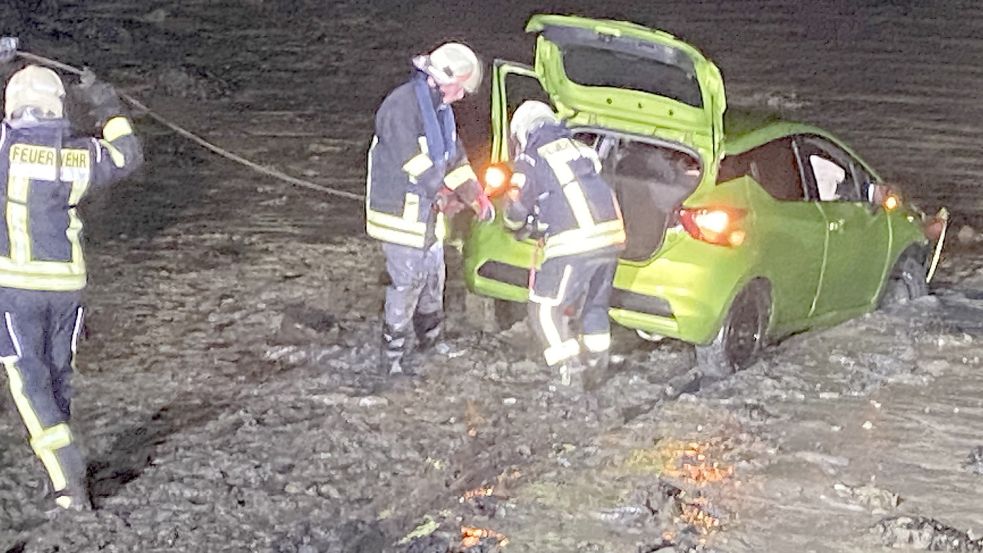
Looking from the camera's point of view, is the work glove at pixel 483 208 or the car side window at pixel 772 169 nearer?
the work glove at pixel 483 208

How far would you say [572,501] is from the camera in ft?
20.9

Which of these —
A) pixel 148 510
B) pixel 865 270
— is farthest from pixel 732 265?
pixel 148 510

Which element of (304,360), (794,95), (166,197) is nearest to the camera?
(304,360)

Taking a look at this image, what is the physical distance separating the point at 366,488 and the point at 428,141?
1.84m

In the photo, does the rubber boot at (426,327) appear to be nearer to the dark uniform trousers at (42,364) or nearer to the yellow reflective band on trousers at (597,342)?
the yellow reflective band on trousers at (597,342)

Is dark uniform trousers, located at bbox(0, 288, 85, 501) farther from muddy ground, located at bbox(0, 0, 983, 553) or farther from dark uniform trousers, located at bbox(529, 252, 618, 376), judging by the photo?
dark uniform trousers, located at bbox(529, 252, 618, 376)

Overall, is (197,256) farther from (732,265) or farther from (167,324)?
(732,265)

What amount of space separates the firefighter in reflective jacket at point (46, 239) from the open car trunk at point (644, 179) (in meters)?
2.83

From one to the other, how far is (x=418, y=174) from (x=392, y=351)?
43.3 inches

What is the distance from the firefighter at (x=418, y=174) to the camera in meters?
7.30

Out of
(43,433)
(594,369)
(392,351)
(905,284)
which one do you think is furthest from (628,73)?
(43,433)

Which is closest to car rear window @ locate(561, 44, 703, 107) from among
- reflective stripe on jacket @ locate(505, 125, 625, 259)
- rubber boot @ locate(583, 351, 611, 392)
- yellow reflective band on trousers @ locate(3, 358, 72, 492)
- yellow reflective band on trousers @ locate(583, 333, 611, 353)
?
reflective stripe on jacket @ locate(505, 125, 625, 259)

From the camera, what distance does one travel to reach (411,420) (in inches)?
287

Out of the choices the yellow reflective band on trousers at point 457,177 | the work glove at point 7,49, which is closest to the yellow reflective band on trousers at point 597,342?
the yellow reflective band on trousers at point 457,177
